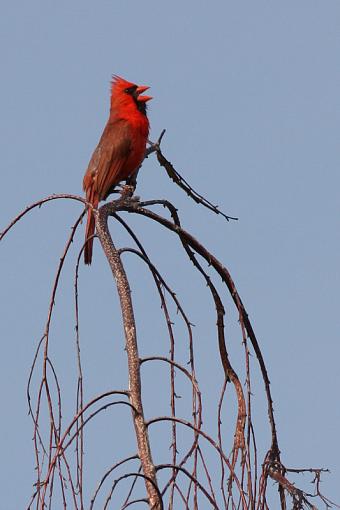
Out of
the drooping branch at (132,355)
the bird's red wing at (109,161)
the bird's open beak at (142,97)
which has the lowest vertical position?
the drooping branch at (132,355)

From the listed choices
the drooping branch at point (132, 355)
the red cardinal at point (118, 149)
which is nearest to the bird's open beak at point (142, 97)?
the red cardinal at point (118, 149)

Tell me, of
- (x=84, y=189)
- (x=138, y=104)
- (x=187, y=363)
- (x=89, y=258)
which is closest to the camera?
(x=187, y=363)

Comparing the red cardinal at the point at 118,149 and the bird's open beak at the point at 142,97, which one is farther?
the bird's open beak at the point at 142,97

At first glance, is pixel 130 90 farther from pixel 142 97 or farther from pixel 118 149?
pixel 118 149

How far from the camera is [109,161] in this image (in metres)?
5.85

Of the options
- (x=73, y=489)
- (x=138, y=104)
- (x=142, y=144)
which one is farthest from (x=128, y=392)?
(x=138, y=104)

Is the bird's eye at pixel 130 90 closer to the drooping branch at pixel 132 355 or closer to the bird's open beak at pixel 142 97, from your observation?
the bird's open beak at pixel 142 97

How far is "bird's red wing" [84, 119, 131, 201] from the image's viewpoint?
5684 mm

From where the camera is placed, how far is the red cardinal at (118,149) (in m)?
5.69

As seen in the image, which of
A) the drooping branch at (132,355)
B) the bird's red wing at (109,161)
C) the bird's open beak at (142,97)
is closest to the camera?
the drooping branch at (132,355)

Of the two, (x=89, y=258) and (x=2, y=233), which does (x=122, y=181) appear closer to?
(x=89, y=258)

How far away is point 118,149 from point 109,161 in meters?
0.09

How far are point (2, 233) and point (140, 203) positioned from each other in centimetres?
60

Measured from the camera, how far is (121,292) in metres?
2.87
